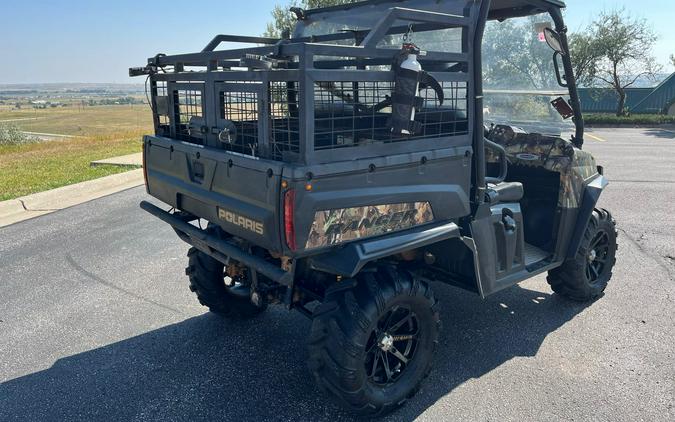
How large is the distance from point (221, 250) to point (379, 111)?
1268 millimetres

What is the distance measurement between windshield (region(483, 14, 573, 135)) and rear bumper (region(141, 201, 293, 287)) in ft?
7.66

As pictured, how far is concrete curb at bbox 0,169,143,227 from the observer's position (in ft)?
24.3

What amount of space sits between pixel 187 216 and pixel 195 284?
65 cm

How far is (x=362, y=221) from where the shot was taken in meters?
2.69

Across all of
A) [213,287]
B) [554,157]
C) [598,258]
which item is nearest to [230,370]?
[213,287]

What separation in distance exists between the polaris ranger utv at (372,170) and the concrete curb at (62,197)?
4824mm

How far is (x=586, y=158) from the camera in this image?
427cm

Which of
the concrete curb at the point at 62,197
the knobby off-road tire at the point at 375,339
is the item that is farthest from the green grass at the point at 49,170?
the knobby off-road tire at the point at 375,339

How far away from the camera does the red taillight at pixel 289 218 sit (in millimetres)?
2438

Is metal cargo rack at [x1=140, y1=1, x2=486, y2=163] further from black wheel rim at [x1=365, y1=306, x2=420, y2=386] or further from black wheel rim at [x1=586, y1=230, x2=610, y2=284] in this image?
black wheel rim at [x1=586, y1=230, x2=610, y2=284]

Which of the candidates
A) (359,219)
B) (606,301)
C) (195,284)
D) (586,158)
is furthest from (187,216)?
(606,301)

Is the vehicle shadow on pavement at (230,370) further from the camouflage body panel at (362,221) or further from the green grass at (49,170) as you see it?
the green grass at (49,170)

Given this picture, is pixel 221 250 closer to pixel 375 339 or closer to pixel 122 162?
pixel 375 339

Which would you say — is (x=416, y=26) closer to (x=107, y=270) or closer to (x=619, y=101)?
(x=107, y=270)
